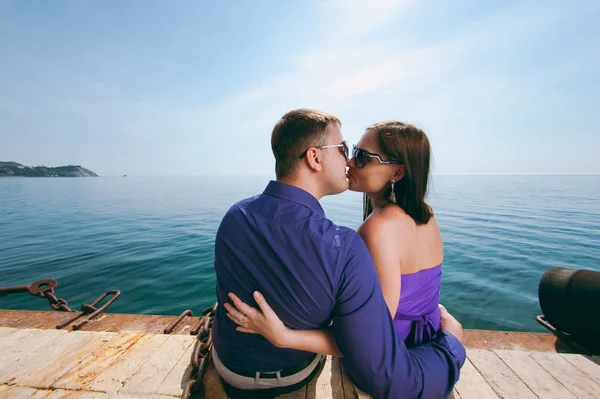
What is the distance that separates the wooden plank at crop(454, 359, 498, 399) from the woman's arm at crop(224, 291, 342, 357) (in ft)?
5.36

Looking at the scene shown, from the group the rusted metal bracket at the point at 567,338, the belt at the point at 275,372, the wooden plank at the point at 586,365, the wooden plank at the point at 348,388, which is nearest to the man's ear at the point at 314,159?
the belt at the point at 275,372

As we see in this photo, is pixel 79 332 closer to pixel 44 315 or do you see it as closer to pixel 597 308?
pixel 44 315

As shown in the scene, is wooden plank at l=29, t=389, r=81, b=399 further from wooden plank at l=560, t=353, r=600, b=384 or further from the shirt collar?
wooden plank at l=560, t=353, r=600, b=384

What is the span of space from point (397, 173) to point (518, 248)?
48.5ft

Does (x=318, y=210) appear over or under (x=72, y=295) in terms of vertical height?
over

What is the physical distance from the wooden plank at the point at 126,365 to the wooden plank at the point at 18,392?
492mm

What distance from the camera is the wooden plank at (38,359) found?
266 centimetres

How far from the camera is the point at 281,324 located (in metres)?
1.59

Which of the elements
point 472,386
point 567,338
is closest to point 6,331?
point 472,386

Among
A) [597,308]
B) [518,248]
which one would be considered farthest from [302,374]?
[518,248]

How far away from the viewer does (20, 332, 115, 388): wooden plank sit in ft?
8.51

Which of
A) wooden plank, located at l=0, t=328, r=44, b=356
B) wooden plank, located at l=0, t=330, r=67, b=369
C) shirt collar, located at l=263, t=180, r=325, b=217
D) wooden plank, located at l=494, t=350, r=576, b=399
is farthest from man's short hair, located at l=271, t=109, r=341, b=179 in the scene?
wooden plank, located at l=0, t=328, r=44, b=356

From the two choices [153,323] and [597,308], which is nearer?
[597,308]

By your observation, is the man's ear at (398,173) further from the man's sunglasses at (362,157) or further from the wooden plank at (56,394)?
the wooden plank at (56,394)
